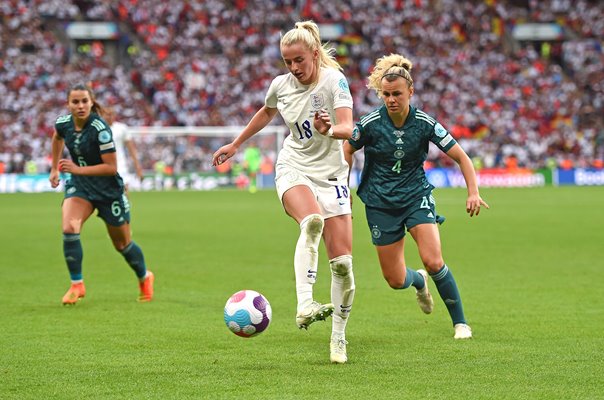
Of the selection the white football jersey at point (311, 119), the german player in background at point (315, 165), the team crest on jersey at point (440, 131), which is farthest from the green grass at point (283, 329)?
the team crest on jersey at point (440, 131)

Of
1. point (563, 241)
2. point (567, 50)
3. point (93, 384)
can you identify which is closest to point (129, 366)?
point (93, 384)

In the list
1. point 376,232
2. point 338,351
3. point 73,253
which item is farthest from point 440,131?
point 73,253

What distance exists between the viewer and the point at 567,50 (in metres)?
48.9

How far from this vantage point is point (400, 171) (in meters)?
7.53

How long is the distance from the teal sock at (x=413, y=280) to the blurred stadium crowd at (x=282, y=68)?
2997 centimetres

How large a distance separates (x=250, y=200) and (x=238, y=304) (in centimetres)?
2416

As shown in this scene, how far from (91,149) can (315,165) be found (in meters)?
3.29

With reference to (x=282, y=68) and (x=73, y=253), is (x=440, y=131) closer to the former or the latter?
(x=73, y=253)

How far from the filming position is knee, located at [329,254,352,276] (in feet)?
22.0

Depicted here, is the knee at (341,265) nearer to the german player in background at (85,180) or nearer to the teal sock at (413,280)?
the teal sock at (413,280)

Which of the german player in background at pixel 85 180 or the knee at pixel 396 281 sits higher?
the german player in background at pixel 85 180

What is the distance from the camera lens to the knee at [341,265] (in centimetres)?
672

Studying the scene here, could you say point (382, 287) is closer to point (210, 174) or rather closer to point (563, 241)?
point (563, 241)

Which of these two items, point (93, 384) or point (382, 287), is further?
point (382, 287)
